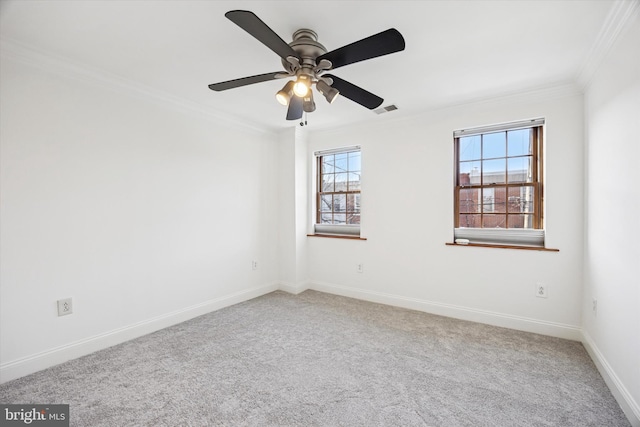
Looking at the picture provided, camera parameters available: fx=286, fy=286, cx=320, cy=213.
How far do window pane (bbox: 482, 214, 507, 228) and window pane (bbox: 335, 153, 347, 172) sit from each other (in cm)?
195

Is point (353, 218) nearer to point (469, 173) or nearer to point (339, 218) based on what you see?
point (339, 218)

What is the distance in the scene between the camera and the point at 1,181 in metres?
→ 2.05

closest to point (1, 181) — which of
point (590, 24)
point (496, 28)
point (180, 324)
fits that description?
point (180, 324)

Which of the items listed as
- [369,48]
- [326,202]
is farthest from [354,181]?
[369,48]

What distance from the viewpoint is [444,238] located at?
3.35 metres

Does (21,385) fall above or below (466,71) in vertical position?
below

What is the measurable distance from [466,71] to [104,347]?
3975 millimetres

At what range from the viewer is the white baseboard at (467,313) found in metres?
2.75

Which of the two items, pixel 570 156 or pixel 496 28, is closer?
pixel 496 28

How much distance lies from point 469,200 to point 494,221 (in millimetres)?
345

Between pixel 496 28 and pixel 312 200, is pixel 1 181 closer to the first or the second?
pixel 312 200

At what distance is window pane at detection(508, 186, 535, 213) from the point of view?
2993 mm

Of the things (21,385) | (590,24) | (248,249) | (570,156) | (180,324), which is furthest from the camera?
(248,249)

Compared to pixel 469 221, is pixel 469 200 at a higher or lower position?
higher
